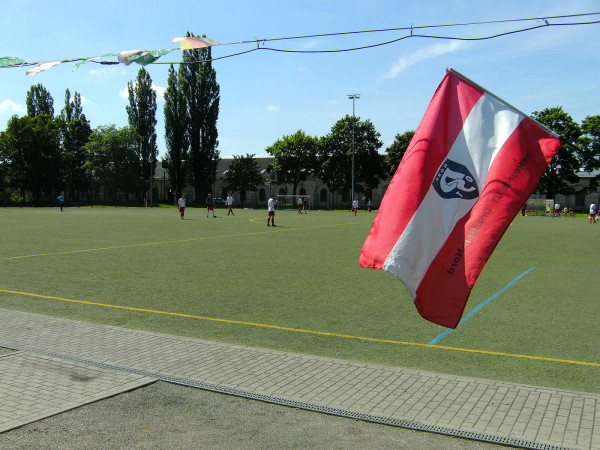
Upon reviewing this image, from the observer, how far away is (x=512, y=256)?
54.8ft

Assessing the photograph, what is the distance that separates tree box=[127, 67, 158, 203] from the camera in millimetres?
80375

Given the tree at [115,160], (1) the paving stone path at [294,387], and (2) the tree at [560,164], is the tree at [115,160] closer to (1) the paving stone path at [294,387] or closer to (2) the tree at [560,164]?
(2) the tree at [560,164]

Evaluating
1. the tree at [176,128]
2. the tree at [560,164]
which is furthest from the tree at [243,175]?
the tree at [560,164]

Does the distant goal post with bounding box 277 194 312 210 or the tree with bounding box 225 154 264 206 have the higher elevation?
the tree with bounding box 225 154 264 206

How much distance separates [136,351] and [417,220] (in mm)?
4140

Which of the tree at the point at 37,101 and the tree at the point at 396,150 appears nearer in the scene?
the tree at the point at 396,150

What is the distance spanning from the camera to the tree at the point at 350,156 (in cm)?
8025

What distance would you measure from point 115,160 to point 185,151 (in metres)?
11.0

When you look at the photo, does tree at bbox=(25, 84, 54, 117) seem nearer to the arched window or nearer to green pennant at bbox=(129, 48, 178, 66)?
the arched window

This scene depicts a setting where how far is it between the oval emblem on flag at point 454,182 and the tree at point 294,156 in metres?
81.1

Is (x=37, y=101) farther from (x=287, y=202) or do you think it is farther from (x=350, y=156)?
(x=350, y=156)

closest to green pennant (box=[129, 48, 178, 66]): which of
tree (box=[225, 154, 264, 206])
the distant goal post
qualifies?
the distant goal post

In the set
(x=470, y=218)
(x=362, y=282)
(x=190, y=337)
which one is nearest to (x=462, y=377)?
(x=470, y=218)

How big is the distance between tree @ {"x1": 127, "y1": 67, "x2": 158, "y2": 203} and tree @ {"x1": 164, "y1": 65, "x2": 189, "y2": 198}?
480 centimetres
